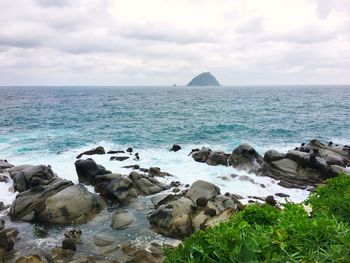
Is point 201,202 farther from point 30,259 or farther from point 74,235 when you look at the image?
point 30,259

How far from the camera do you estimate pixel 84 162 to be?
27828mm

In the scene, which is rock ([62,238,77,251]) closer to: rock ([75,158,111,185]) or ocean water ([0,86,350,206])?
ocean water ([0,86,350,206])

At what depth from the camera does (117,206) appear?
2331 cm

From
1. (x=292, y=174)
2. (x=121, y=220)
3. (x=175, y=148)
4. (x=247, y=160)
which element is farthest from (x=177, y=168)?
(x=121, y=220)

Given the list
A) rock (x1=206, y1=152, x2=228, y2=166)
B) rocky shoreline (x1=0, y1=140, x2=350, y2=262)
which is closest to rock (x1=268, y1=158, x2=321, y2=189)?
rocky shoreline (x1=0, y1=140, x2=350, y2=262)

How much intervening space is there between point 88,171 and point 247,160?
1501 cm

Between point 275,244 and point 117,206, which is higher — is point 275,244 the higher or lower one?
the higher one

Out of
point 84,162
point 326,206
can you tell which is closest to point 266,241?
point 326,206

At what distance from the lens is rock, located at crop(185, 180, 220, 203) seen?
23.0m

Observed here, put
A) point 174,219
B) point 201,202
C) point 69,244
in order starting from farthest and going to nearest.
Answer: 1. point 201,202
2. point 174,219
3. point 69,244

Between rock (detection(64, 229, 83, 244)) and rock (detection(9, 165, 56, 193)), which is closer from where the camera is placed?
rock (detection(64, 229, 83, 244))

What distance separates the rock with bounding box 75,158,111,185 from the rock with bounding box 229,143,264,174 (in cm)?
1273

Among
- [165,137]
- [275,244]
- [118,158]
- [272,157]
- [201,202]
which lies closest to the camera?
[275,244]

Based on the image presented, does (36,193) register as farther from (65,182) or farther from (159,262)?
(159,262)
